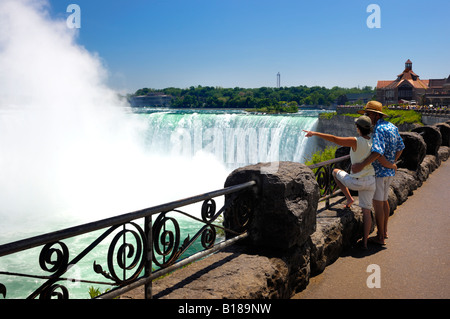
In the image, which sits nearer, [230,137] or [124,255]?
[124,255]

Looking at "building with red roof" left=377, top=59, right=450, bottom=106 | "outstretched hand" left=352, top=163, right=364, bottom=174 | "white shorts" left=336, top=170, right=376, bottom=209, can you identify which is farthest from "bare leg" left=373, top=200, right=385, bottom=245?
"building with red roof" left=377, top=59, right=450, bottom=106

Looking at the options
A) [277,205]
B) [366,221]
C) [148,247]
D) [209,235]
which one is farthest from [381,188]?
[148,247]

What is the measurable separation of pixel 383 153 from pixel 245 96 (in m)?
139

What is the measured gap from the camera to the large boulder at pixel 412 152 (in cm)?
817

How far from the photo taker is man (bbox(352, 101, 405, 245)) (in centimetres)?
438

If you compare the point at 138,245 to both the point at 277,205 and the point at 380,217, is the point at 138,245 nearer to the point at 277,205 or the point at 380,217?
the point at 277,205

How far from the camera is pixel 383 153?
441cm

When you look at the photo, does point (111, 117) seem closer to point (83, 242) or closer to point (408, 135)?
point (83, 242)

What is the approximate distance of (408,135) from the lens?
8.45 metres

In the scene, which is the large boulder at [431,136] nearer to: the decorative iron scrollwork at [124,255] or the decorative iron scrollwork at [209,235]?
the decorative iron scrollwork at [209,235]

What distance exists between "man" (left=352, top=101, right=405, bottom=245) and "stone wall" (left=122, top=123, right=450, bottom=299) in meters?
0.86

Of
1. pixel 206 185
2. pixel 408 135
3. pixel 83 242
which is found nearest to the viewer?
pixel 408 135
